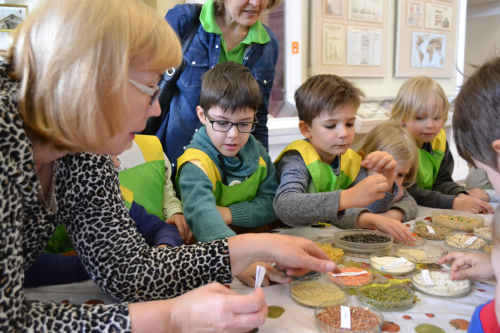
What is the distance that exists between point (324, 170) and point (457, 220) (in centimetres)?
57

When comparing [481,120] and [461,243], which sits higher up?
[481,120]

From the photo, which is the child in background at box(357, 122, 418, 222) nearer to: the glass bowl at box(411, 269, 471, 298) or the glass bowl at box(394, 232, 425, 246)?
the glass bowl at box(394, 232, 425, 246)

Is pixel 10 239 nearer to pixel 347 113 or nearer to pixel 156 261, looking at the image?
pixel 156 261

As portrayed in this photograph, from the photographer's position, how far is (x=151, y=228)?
Answer: 1.38 meters

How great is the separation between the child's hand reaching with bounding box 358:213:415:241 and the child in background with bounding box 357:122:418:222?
183 mm

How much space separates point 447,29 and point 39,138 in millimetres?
5036

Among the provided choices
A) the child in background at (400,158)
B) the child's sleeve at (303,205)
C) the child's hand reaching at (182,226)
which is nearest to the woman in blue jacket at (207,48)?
the child's hand reaching at (182,226)

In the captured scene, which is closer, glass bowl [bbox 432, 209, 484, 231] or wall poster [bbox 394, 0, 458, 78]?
glass bowl [bbox 432, 209, 484, 231]

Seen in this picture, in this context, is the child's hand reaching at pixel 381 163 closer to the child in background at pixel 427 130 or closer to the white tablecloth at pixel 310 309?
the child in background at pixel 427 130

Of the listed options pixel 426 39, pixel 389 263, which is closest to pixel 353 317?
pixel 389 263

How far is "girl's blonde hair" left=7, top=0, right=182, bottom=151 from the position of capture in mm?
697

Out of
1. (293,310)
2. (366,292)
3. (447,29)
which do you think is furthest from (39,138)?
(447,29)

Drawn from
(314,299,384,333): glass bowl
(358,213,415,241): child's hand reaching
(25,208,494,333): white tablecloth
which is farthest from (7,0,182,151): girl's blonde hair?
(358,213,415,241): child's hand reaching

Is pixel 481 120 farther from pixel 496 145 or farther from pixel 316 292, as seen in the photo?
pixel 316 292
